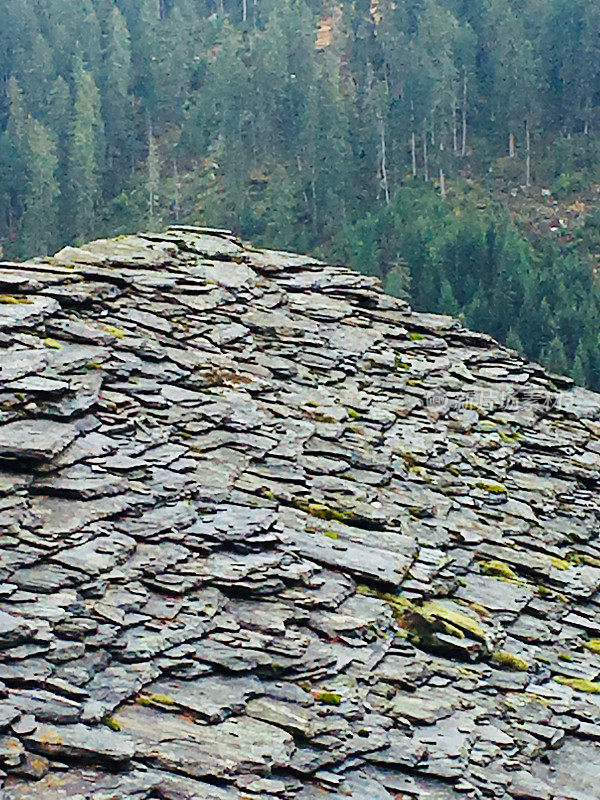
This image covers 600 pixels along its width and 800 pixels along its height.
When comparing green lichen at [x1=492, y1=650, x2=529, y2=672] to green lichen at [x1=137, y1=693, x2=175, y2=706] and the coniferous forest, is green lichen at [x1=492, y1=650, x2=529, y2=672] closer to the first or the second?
green lichen at [x1=137, y1=693, x2=175, y2=706]

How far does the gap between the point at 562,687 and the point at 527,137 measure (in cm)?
10776

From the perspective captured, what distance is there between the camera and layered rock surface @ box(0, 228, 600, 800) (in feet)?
57.0

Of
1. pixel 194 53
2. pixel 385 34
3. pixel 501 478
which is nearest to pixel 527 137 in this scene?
pixel 385 34

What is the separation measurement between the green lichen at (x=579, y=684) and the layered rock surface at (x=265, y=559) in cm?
5

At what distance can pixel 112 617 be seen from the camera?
1833 centimetres

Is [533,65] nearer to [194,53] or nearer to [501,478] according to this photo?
[194,53]

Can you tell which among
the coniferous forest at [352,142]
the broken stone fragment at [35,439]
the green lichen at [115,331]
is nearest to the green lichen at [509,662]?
the broken stone fragment at [35,439]

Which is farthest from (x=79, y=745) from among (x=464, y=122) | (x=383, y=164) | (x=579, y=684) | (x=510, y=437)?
(x=464, y=122)

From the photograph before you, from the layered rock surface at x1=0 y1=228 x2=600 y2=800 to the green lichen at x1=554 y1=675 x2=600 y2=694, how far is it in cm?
5

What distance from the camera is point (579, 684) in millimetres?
22594

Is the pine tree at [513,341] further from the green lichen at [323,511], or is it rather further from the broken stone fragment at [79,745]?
the broken stone fragment at [79,745]

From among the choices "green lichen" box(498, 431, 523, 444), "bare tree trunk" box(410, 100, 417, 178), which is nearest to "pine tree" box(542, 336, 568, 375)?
"bare tree trunk" box(410, 100, 417, 178)

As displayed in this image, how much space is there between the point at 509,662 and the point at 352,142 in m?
111

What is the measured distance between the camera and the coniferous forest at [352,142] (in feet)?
353
